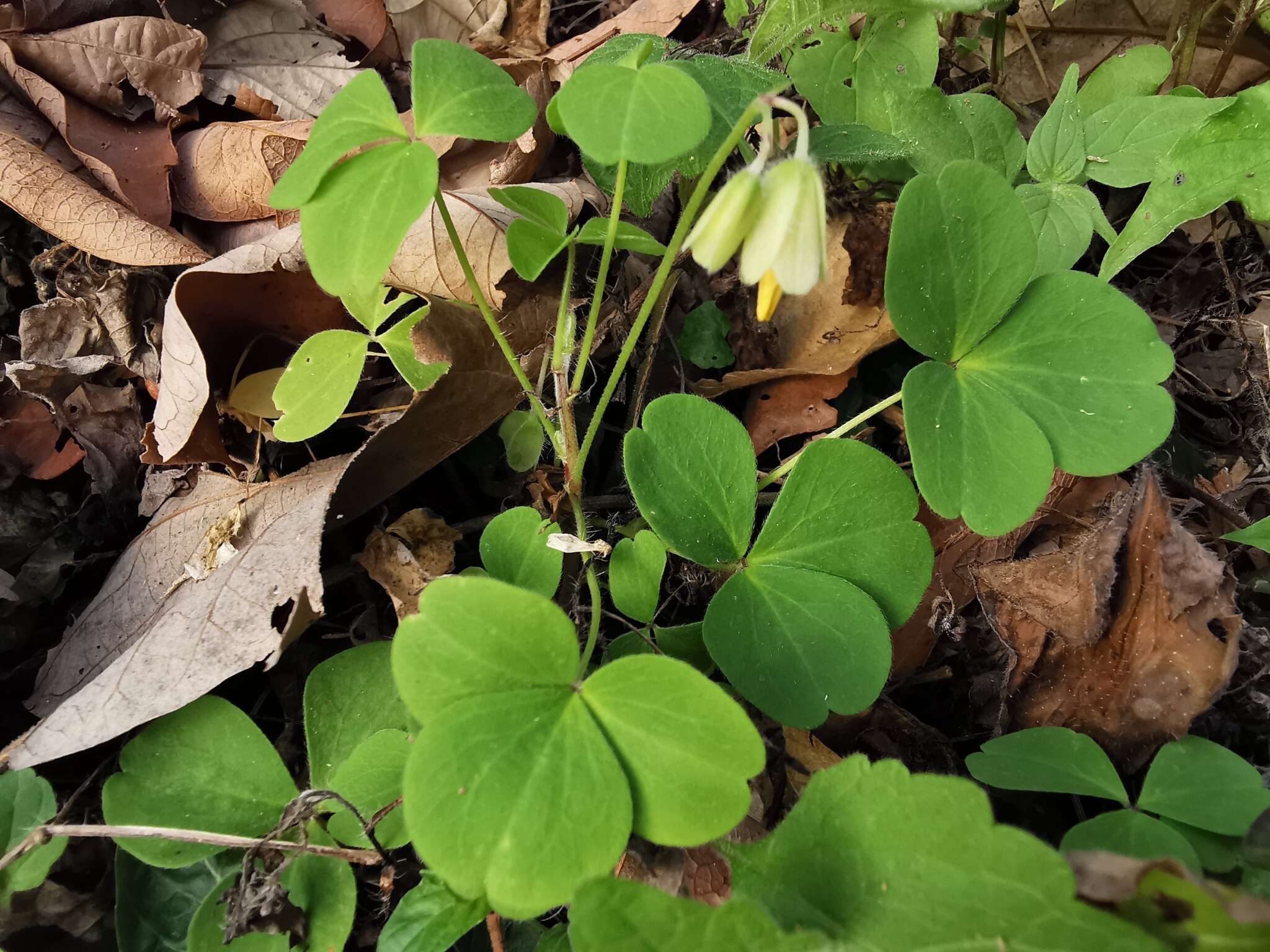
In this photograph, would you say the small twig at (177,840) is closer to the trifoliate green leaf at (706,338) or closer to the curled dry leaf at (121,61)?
the trifoliate green leaf at (706,338)

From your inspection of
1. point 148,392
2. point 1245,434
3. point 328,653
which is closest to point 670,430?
point 328,653

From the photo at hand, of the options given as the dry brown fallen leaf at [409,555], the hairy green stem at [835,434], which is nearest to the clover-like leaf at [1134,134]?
the hairy green stem at [835,434]

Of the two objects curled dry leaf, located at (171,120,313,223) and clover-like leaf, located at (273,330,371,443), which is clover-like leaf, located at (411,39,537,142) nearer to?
clover-like leaf, located at (273,330,371,443)

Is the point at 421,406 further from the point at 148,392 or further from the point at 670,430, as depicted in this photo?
the point at 148,392

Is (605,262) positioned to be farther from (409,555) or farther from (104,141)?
(104,141)

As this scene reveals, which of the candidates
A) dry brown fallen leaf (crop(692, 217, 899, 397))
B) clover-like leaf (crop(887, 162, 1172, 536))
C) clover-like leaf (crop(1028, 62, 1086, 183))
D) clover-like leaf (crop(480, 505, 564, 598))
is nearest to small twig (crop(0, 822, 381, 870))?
clover-like leaf (crop(480, 505, 564, 598))

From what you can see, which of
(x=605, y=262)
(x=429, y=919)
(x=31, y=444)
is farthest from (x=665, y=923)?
(x=31, y=444)
